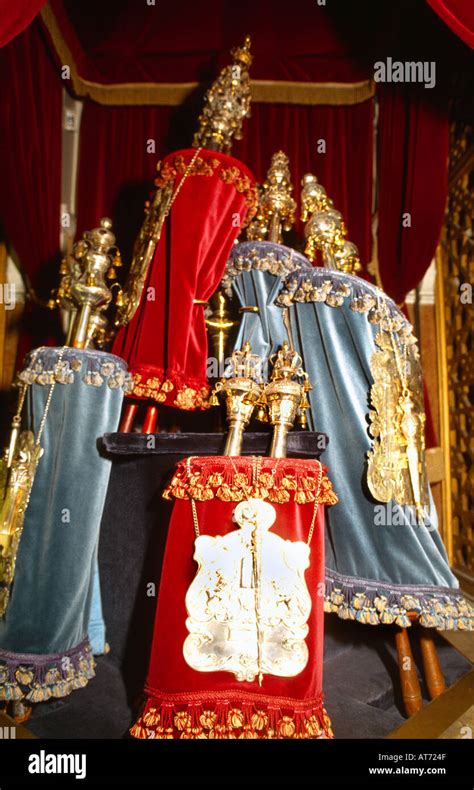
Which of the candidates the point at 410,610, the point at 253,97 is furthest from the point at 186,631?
the point at 253,97

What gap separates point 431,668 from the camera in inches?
53.0

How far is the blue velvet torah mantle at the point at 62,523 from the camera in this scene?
3.84 feet

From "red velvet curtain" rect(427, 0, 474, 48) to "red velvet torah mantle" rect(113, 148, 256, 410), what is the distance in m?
0.70

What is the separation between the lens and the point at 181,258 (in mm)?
1618

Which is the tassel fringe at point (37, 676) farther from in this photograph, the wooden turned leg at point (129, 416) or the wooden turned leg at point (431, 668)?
the wooden turned leg at point (431, 668)

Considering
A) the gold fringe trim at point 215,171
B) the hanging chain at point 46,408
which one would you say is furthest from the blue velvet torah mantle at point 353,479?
the hanging chain at point 46,408

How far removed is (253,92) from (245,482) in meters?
2.43

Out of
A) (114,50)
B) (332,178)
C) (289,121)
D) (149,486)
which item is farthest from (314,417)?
(114,50)

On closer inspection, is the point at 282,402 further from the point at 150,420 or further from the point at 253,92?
the point at 253,92

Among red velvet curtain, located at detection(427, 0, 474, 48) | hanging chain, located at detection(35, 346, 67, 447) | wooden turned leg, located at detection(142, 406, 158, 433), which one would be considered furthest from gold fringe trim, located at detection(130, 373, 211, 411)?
red velvet curtain, located at detection(427, 0, 474, 48)

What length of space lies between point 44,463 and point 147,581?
448 millimetres

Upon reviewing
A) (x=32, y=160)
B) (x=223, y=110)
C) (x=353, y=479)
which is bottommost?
(x=353, y=479)

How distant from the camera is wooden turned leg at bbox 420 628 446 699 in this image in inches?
52.6

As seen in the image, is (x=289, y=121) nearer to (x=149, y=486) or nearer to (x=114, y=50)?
(x=114, y=50)
